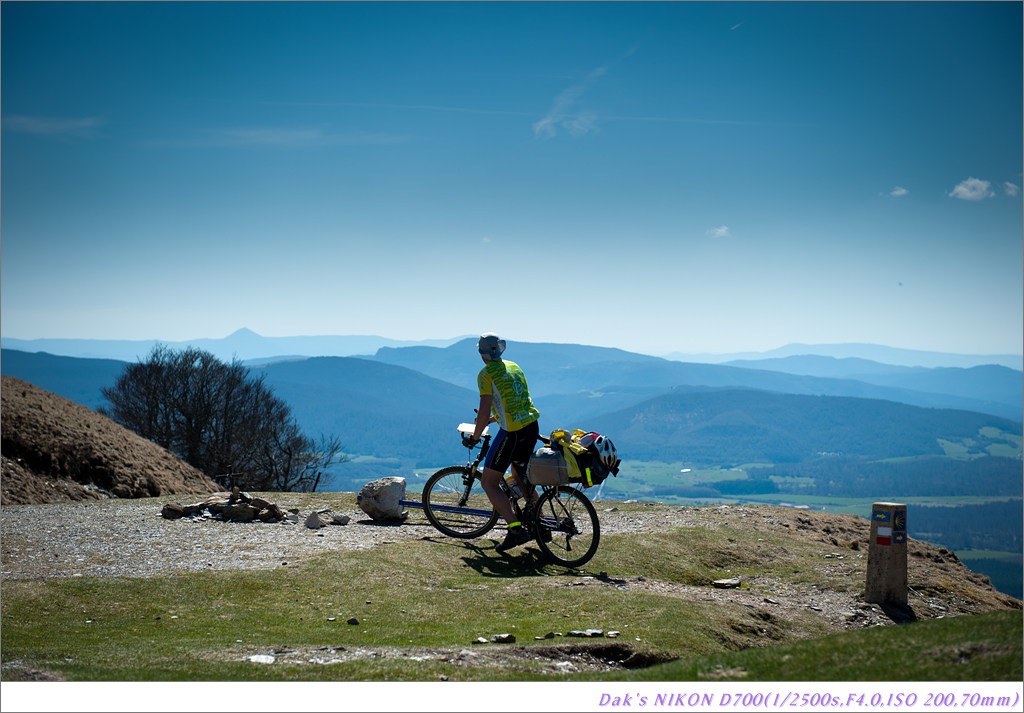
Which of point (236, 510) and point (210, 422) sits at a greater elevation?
point (236, 510)

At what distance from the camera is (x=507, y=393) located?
13.3m

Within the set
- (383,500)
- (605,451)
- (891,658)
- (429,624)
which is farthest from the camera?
(383,500)

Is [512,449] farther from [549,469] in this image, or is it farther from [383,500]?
[383,500]

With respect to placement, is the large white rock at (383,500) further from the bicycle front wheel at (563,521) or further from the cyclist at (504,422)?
the bicycle front wheel at (563,521)

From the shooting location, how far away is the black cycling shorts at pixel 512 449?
44.5ft

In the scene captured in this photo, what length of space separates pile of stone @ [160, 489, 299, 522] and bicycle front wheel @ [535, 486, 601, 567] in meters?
6.22

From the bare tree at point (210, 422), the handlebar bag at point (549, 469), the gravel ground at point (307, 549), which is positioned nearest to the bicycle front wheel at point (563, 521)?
the handlebar bag at point (549, 469)

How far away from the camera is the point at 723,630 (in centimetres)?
1001

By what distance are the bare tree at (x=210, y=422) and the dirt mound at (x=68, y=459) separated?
22499 mm

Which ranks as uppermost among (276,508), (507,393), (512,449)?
(507,393)

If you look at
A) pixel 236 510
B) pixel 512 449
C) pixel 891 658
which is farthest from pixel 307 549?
pixel 891 658

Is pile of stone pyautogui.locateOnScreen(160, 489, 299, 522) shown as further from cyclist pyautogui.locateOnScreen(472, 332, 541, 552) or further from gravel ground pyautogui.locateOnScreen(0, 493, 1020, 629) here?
cyclist pyautogui.locateOnScreen(472, 332, 541, 552)

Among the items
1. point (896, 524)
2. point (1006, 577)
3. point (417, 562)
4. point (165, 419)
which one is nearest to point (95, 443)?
point (417, 562)

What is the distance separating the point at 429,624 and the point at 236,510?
27.6ft
